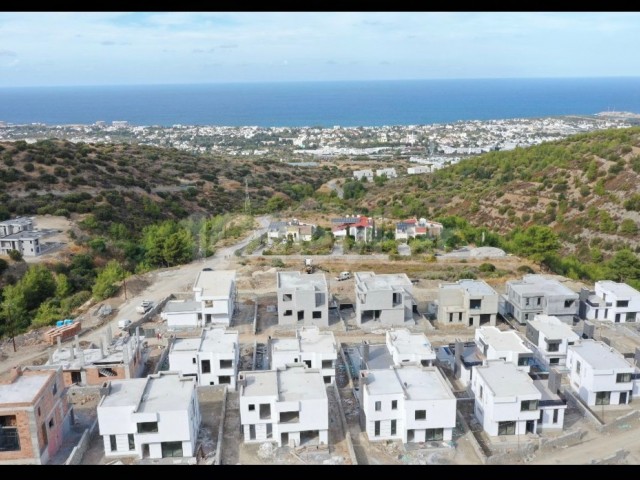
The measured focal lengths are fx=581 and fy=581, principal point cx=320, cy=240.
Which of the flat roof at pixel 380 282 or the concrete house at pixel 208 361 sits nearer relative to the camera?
the concrete house at pixel 208 361

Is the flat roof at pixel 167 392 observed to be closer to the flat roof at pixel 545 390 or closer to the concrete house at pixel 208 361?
the concrete house at pixel 208 361

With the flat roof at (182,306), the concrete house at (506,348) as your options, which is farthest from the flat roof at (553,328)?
the flat roof at (182,306)

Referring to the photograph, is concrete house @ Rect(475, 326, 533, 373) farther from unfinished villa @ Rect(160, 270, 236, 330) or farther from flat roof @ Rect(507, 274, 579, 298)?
unfinished villa @ Rect(160, 270, 236, 330)
